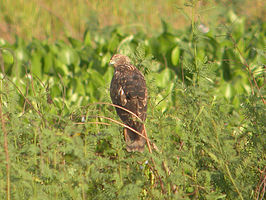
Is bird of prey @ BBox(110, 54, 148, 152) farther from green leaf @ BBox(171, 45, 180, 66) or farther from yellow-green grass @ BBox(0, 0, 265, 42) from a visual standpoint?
yellow-green grass @ BBox(0, 0, 265, 42)

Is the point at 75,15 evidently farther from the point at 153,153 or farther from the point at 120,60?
the point at 153,153

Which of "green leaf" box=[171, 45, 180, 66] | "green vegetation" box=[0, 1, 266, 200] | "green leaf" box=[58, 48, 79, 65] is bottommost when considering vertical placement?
"green leaf" box=[58, 48, 79, 65]

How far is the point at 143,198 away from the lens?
3.36 meters

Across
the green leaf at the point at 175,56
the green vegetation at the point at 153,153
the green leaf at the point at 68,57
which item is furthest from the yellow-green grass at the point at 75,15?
the green vegetation at the point at 153,153

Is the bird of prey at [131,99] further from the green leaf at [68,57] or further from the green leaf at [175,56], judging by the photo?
the green leaf at [68,57]

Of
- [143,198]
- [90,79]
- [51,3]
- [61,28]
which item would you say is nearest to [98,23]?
[61,28]

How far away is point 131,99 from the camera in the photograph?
12.5 ft

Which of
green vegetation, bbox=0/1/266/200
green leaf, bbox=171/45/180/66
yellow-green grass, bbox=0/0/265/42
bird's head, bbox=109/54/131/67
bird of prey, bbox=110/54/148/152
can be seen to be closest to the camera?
green vegetation, bbox=0/1/266/200

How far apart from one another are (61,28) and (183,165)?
9192 millimetres

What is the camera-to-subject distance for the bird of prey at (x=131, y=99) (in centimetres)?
357

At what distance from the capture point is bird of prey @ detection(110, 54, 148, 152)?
3.57 m

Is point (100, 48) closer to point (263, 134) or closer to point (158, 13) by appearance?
point (158, 13)

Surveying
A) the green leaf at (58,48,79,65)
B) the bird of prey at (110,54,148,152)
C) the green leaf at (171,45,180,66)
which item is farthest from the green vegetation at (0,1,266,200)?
the green leaf at (58,48,79,65)

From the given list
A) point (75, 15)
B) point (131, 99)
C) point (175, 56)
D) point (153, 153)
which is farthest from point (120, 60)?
point (75, 15)
